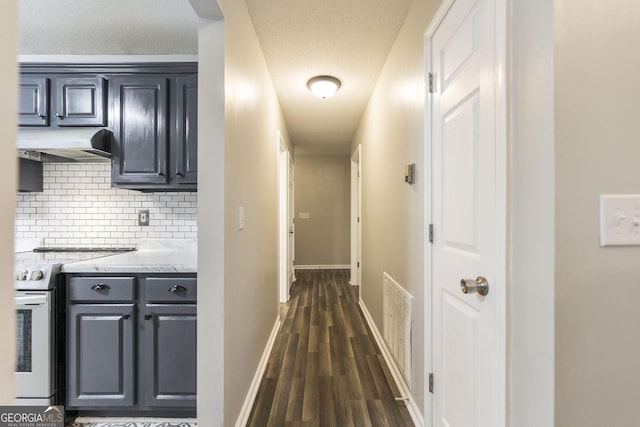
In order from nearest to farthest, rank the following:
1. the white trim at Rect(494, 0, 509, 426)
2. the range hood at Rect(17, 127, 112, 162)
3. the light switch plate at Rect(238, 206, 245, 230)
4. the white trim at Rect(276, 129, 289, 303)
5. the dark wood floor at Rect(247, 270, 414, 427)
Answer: the white trim at Rect(494, 0, 509, 426) < the light switch plate at Rect(238, 206, 245, 230) < the dark wood floor at Rect(247, 270, 414, 427) < the range hood at Rect(17, 127, 112, 162) < the white trim at Rect(276, 129, 289, 303)

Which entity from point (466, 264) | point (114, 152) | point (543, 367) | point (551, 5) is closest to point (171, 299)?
point (114, 152)

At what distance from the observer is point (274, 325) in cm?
289

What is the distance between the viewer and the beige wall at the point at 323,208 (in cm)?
632

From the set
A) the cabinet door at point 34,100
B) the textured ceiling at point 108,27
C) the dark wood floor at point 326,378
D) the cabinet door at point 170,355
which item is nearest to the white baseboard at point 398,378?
the dark wood floor at point 326,378

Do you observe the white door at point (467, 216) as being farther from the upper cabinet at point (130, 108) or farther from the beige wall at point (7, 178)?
the upper cabinet at point (130, 108)

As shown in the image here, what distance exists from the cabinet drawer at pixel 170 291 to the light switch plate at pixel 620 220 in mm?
1821

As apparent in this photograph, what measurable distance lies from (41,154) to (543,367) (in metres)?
3.26

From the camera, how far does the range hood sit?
1.93 meters

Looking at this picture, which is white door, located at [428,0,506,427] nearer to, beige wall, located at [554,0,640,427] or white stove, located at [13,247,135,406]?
beige wall, located at [554,0,640,427]

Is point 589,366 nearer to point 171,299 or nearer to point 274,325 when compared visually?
point 171,299

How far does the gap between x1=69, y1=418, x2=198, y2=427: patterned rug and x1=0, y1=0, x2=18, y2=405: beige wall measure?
5.29 ft

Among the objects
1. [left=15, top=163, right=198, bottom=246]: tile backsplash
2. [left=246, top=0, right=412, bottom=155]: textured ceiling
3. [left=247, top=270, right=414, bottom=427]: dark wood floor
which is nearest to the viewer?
[left=247, top=270, right=414, bottom=427]: dark wood floor

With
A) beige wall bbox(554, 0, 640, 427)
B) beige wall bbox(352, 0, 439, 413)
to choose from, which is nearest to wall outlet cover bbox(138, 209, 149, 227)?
beige wall bbox(352, 0, 439, 413)

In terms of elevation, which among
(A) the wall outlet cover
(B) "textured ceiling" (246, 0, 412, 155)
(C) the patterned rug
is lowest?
(C) the patterned rug
